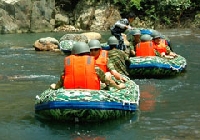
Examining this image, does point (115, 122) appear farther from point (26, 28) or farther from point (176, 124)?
point (26, 28)

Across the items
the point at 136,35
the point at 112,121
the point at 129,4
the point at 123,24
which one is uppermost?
the point at 129,4

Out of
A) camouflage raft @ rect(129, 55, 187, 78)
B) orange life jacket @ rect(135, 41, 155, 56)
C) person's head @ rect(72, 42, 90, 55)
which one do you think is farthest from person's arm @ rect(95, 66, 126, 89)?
orange life jacket @ rect(135, 41, 155, 56)

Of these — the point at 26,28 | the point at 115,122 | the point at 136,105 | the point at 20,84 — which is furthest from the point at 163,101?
the point at 26,28

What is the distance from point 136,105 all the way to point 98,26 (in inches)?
793

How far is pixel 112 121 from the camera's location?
21.5 ft

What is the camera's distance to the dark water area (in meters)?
6.04

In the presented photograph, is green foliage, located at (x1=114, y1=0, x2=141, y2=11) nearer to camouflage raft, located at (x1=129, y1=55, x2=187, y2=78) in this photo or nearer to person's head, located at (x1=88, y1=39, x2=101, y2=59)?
camouflage raft, located at (x1=129, y1=55, x2=187, y2=78)

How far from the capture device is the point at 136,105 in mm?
6977

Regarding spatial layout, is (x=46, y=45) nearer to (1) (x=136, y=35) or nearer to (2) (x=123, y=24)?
(2) (x=123, y=24)

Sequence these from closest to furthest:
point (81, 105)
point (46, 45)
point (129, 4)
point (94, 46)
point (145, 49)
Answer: point (81, 105) → point (94, 46) → point (145, 49) → point (46, 45) → point (129, 4)

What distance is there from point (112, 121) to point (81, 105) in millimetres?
712

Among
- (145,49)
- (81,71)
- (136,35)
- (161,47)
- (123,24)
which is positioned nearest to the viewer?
(81,71)

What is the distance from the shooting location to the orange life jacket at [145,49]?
11.0 meters

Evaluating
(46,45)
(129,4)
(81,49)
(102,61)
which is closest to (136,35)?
(102,61)
